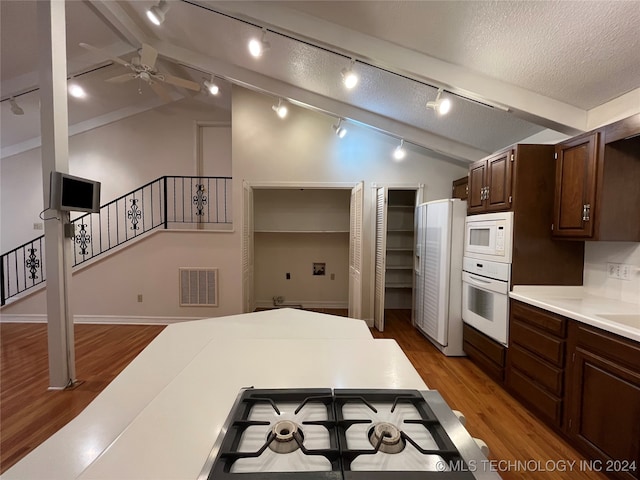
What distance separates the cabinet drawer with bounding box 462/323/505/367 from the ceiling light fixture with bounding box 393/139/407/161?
240 cm

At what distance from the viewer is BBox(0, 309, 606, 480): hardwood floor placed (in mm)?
1827

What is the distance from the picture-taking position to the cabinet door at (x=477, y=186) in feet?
9.69

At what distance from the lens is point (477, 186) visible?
3043 mm

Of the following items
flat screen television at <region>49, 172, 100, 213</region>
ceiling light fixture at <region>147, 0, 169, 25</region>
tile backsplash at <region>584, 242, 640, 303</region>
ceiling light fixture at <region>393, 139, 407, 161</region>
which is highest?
ceiling light fixture at <region>147, 0, 169, 25</region>

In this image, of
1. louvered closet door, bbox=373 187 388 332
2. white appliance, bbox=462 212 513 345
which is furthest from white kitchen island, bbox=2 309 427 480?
louvered closet door, bbox=373 187 388 332

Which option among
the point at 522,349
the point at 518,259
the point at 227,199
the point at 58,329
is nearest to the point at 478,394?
the point at 522,349

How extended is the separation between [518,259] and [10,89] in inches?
259

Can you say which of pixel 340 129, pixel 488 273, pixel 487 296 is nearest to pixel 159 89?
pixel 340 129

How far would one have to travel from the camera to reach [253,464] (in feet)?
1.85

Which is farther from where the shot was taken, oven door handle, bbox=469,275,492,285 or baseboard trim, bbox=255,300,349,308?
baseboard trim, bbox=255,300,349,308

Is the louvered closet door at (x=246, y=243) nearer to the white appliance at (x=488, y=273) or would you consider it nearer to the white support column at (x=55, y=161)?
the white support column at (x=55, y=161)

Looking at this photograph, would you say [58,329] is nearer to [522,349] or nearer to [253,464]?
[253,464]

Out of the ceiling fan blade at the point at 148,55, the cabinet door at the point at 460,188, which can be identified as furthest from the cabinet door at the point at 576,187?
the ceiling fan blade at the point at 148,55

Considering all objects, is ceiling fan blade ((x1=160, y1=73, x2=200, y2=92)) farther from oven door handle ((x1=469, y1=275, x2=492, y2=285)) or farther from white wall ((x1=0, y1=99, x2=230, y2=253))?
oven door handle ((x1=469, y1=275, x2=492, y2=285))
